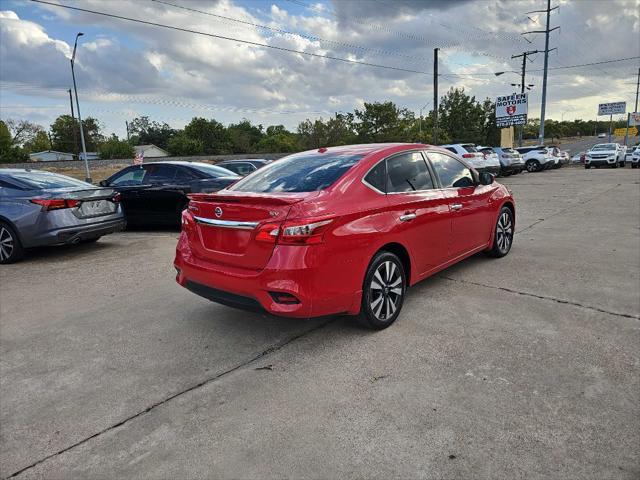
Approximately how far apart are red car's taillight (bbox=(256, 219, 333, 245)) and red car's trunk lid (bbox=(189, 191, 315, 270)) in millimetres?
46

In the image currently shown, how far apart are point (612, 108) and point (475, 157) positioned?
187ft

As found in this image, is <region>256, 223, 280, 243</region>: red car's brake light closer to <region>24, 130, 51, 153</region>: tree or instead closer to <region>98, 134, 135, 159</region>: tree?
<region>98, 134, 135, 159</region>: tree

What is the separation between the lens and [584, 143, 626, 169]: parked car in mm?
31016

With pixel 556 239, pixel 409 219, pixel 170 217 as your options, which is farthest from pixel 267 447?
pixel 170 217

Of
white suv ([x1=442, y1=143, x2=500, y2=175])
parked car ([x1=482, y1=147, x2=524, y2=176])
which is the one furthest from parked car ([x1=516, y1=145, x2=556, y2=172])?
white suv ([x1=442, y1=143, x2=500, y2=175])

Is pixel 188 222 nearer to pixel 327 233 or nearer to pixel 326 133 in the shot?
pixel 327 233

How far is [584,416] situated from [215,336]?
2.76m

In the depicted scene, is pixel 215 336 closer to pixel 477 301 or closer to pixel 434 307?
pixel 434 307

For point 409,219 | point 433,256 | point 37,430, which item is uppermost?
point 409,219

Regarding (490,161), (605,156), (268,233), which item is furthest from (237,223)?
(605,156)

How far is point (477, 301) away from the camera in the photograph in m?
4.52

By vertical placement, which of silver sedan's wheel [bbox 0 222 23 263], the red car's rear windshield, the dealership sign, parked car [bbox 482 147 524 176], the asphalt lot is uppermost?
the dealership sign

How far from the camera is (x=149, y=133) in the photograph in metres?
118

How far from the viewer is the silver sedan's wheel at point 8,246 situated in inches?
262
